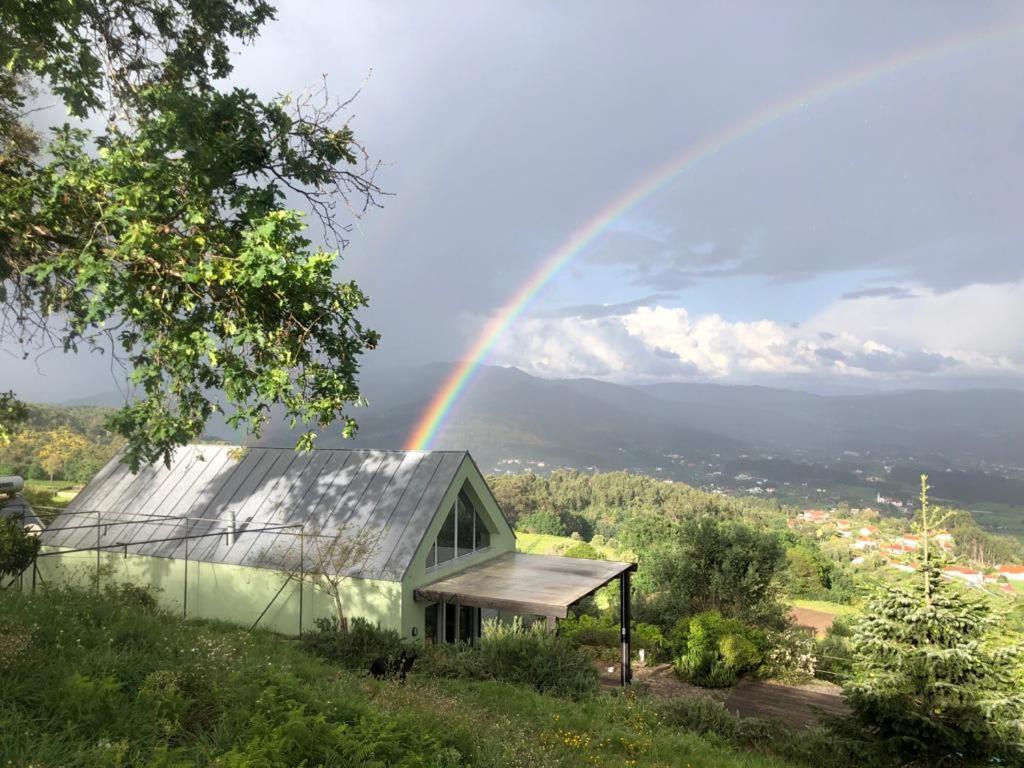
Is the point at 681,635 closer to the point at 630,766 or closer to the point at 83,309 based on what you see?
the point at 630,766

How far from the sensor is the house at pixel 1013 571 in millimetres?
66106

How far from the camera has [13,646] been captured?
4590 millimetres

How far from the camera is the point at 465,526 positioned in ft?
58.8

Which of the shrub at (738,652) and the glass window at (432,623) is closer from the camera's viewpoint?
the glass window at (432,623)

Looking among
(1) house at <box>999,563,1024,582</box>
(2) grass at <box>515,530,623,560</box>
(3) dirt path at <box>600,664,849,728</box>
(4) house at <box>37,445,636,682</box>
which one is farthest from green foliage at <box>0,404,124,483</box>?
(1) house at <box>999,563,1024,582</box>

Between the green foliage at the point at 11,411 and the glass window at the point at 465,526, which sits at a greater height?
the green foliage at the point at 11,411

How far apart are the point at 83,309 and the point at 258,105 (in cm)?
331

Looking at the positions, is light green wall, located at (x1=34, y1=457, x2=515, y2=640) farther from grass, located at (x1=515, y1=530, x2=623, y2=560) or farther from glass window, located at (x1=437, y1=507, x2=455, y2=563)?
grass, located at (x1=515, y1=530, x2=623, y2=560)

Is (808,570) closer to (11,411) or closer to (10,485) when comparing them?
(10,485)

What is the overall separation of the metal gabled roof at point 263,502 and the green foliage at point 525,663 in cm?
284

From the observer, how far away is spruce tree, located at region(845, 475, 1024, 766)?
356 inches

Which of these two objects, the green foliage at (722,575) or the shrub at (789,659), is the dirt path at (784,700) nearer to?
the shrub at (789,659)

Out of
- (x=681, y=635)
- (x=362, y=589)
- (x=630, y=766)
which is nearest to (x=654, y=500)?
(x=681, y=635)

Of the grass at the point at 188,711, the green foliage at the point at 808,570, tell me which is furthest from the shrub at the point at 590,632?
the green foliage at the point at 808,570
